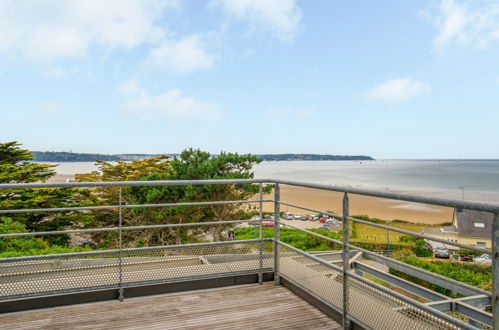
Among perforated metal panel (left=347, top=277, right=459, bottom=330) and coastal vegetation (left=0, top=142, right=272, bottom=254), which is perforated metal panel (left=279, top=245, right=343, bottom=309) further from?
coastal vegetation (left=0, top=142, right=272, bottom=254)

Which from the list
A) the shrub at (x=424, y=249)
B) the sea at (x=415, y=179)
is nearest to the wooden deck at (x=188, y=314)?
the shrub at (x=424, y=249)

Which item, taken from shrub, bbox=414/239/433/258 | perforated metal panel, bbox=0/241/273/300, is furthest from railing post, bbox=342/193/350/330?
perforated metal panel, bbox=0/241/273/300

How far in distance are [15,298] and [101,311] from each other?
693mm

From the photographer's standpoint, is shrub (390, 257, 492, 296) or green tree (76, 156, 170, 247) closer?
shrub (390, 257, 492, 296)

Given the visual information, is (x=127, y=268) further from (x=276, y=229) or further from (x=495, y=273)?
(x=495, y=273)

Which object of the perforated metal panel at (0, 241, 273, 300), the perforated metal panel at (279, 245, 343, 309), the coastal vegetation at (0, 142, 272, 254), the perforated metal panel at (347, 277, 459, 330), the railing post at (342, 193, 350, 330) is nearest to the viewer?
the perforated metal panel at (347, 277, 459, 330)

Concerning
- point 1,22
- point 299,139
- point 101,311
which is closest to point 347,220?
point 101,311

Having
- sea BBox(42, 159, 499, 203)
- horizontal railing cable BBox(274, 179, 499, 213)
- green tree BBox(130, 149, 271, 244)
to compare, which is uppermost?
horizontal railing cable BBox(274, 179, 499, 213)

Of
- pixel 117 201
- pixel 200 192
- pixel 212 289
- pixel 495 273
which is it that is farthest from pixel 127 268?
pixel 117 201

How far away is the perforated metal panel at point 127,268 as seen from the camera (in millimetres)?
2873

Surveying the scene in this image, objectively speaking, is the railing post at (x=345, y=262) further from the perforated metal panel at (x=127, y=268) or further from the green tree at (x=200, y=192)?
the green tree at (x=200, y=192)

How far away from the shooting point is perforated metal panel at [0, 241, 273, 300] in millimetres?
2873

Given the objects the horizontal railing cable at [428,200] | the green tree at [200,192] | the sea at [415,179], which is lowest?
the sea at [415,179]

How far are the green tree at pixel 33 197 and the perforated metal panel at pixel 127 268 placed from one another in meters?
13.6
